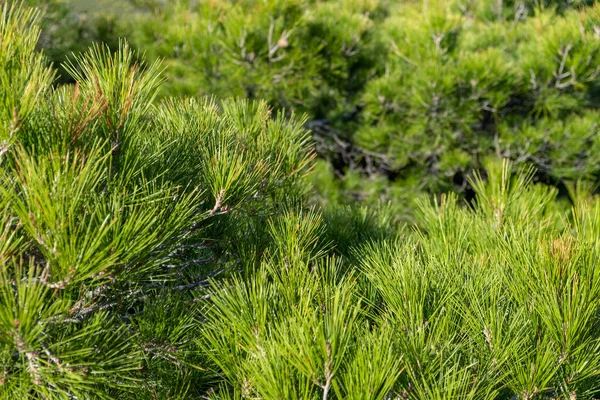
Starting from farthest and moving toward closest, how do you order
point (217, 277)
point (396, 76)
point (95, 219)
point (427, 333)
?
point (396, 76)
point (217, 277)
point (427, 333)
point (95, 219)

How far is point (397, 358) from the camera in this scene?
2.13ft

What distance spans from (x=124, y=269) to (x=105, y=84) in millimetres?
239

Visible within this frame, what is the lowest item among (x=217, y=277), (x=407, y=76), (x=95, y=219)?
(x=407, y=76)

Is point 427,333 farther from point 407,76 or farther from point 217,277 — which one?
point 407,76

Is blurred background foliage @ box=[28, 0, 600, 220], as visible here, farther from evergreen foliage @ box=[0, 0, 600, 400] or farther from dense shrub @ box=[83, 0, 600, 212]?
evergreen foliage @ box=[0, 0, 600, 400]

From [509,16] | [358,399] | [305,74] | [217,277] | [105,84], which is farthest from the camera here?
[509,16]

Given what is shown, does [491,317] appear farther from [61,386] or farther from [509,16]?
[509,16]

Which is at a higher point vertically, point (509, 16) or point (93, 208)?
point (93, 208)

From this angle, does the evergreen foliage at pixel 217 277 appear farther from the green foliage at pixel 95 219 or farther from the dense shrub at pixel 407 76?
the dense shrub at pixel 407 76

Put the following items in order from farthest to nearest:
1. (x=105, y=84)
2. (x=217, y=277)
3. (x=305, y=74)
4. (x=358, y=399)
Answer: (x=305, y=74), (x=217, y=277), (x=105, y=84), (x=358, y=399)

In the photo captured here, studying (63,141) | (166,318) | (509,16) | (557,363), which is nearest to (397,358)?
(557,363)

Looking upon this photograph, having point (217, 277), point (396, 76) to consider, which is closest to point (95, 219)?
point (217, 277)

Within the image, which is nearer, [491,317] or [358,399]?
[358,399]

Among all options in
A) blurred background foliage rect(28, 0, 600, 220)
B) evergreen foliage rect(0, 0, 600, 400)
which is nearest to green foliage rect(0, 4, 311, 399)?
evergreen foliage rect(0, 0, 600, 400)
